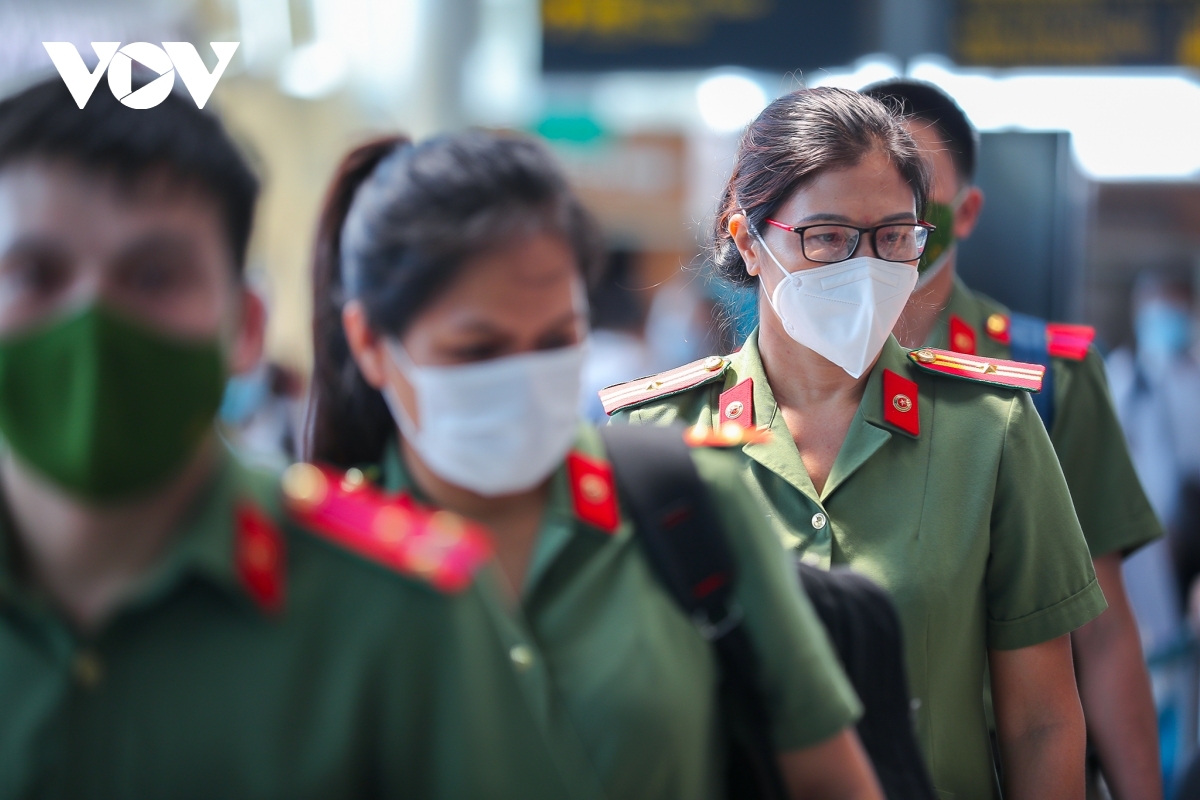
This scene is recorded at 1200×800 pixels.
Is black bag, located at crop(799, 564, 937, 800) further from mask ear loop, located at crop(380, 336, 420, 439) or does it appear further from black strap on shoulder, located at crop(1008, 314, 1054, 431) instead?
black strap on shoulder, located at crop(1008, 314, 1054, 431)

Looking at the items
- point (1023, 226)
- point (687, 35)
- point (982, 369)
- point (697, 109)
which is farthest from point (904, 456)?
point (697, 109)

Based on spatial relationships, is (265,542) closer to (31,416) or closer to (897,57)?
(31,416)

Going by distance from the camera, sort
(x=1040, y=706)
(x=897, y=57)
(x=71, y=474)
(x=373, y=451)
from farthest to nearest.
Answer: (x=897, y=57) < (x=1040, y=706) < (x=373, y=451) < (x=71, y=474)

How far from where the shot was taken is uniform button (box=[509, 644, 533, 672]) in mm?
1495

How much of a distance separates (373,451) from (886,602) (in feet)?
2.60

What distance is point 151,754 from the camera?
1.25m

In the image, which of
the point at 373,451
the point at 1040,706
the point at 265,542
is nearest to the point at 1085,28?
the point at 1040,706

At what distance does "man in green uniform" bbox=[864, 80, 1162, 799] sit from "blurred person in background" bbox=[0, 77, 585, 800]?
1491 mm

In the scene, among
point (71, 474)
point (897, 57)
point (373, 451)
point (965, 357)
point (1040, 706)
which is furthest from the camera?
point (897, 57)

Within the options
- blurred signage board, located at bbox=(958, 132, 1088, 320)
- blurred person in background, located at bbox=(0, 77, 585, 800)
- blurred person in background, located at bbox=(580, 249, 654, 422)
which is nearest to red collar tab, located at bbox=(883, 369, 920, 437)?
blurred person in background, located at bbox=(0, 77, 585, 800)

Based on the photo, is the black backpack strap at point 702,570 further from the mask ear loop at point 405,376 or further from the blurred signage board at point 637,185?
the blurred signage board at point 637,185

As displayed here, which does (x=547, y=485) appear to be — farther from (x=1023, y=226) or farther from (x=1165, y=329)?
(x=1165, y=329)

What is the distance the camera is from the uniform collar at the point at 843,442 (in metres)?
2.15

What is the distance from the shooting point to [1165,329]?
753cm
